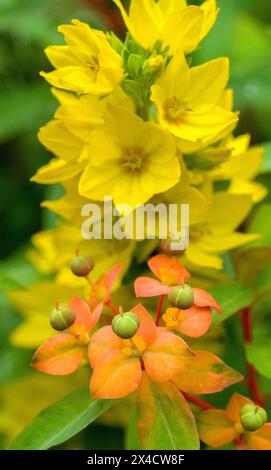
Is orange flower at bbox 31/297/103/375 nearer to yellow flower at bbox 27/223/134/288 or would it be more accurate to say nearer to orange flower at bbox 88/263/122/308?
orange flower at bbox 88/263/122/308

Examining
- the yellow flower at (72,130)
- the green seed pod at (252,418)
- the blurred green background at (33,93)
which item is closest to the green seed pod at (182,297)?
the green seed pod at (252,418)

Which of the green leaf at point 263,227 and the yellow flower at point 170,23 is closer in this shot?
the yellow flower at point 170,23

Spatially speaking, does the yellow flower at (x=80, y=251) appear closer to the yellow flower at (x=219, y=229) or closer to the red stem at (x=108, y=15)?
the yellow flower at (x=219, y=229)

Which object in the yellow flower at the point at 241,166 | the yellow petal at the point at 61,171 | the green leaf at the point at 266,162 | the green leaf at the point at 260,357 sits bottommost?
the green leaf at the point at 260,357

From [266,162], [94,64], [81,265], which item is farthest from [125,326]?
[266,162]

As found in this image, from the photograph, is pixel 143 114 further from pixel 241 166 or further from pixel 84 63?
pixel 241 166

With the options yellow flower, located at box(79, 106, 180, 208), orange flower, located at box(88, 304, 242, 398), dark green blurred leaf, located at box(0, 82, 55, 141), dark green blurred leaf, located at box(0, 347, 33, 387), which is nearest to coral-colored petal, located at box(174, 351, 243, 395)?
orange flower, located at box(88, 304, 242, 398)
